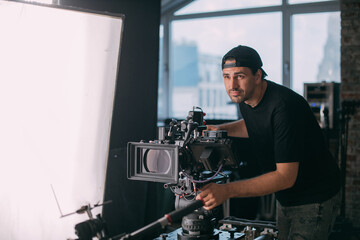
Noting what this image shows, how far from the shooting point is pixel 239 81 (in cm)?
154

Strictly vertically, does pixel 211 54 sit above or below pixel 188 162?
above

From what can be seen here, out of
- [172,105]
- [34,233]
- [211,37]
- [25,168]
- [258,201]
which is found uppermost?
[211,37]

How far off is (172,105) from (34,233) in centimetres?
384

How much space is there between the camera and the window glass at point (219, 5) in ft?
15.9

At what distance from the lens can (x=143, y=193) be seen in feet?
8.76

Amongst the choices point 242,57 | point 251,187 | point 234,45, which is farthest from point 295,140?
point 234,45

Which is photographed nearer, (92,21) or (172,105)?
(92,21)

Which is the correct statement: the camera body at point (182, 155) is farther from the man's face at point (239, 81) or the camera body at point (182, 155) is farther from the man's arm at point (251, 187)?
the man's face at point (239, 81)

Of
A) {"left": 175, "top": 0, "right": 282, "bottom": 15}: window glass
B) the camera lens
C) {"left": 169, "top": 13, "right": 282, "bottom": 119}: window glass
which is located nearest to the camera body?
the camera lens

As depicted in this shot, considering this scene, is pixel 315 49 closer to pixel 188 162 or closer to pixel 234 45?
pixel 234 45

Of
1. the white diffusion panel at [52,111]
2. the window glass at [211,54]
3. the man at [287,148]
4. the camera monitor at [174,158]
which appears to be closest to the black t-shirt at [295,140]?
the man at [287,148]

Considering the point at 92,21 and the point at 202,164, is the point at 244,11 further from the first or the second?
the point at 202,164

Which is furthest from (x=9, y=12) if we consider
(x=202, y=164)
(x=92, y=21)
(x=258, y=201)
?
(x=258, y=201)

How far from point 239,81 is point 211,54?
3692 millimetres
